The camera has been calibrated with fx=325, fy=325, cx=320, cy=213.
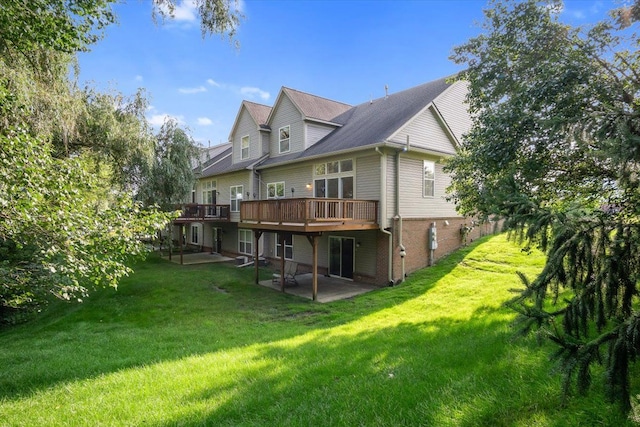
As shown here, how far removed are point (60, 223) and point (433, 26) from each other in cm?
982

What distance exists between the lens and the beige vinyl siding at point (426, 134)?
13.1 meters

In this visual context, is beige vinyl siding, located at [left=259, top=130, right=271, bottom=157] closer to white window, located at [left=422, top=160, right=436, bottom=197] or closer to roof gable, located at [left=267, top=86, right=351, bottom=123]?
roof gable, located at [left=267, top=86, right=351, bottom=123]

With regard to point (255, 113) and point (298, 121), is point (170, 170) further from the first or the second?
point (298, 121)

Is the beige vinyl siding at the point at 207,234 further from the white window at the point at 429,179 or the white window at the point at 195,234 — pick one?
the white window at the point at 429,179

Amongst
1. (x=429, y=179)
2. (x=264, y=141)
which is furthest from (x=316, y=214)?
(x=264, y=141)

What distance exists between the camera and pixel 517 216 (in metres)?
3.02

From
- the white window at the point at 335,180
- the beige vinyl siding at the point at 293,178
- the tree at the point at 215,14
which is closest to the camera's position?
the tree at the point at 215,14

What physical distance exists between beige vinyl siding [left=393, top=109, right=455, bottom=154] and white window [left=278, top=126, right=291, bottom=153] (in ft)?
21.5

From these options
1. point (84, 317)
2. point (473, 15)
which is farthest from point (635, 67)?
point (84, 317)

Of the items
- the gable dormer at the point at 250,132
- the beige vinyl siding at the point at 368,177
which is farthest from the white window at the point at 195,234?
the beige vinyl siding at the point at 368,177

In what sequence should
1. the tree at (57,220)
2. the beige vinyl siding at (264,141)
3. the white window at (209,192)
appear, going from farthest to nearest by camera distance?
the white window at (209,192) → the beige vinyl siding at (264,141) → the tree at (57,220)

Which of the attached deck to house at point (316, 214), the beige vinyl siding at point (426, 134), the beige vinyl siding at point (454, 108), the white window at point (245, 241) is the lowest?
the white window at point (245, 241)

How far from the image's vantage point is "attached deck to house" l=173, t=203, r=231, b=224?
19312mm

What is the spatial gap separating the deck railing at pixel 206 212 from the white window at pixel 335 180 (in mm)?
7900
